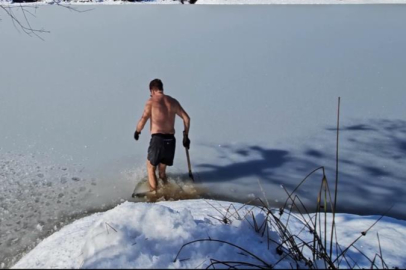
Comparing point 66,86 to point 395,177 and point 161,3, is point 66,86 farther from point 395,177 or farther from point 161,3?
point 161,3

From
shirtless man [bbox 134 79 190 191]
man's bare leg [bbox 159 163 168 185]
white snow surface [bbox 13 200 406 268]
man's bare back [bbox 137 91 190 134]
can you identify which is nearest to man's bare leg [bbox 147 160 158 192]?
shirtless man [bbox 134 79 190 191]

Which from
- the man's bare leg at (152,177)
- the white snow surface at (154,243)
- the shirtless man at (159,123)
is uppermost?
the shirtless man at (159,123)

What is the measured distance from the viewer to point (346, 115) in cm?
833

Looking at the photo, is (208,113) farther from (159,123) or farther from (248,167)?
(159,123)

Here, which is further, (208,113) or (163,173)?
(208,113)

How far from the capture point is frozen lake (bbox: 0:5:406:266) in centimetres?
538

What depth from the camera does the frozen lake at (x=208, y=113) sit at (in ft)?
17.6

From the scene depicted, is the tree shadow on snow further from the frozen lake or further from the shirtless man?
the shirtless man

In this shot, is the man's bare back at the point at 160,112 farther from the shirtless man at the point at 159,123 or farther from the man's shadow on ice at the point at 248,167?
the man's shadow on ice at the point at 248,167

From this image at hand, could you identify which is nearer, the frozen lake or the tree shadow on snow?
the tree shadow on snow

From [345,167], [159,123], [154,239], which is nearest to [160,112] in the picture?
[159,123]

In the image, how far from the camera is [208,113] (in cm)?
848

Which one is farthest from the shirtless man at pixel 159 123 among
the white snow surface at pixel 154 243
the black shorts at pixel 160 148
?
the white snow surface at pixel 154 243

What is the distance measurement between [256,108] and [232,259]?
22.5 ft
